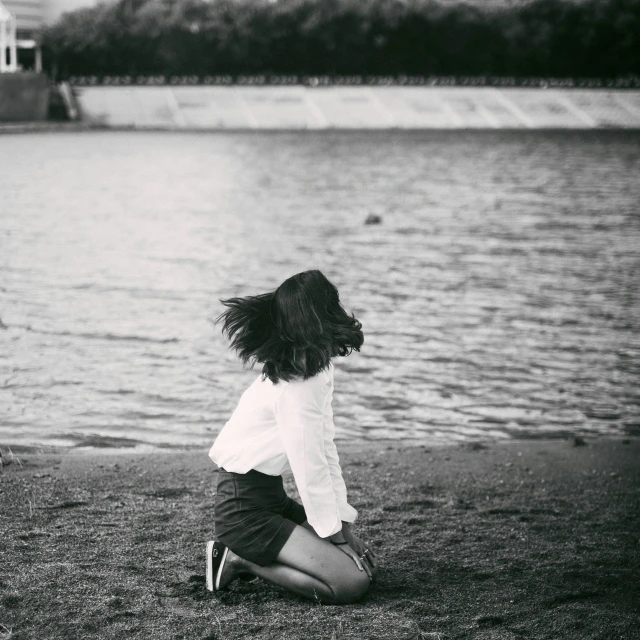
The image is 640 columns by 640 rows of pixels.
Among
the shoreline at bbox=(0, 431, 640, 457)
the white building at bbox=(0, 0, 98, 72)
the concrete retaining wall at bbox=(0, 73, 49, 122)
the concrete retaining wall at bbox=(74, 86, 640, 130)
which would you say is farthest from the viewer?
the white building at bbox=(0, 0, 98, 72)

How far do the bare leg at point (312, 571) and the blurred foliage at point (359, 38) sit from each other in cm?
6836

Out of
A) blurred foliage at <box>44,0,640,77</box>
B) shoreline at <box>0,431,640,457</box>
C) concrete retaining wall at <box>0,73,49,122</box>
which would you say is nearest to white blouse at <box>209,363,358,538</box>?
shoreline at <box>0,431,640,457</box>

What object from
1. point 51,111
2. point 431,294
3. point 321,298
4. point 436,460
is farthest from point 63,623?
point 51,111

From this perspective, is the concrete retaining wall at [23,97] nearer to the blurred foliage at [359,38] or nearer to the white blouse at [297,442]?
the blurred foliage at [359,38]

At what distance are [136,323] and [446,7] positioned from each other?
67.7 meters

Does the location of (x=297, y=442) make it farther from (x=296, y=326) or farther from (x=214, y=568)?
(x=214, y=568)

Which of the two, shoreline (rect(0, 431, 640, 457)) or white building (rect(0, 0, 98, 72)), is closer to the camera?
shoreline (rect(0, 431, 640, 457))

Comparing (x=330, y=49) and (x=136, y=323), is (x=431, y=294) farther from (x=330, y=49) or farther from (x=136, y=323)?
(x=330, y=49)

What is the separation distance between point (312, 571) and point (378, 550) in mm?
666

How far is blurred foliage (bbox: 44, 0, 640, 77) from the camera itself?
70.1m

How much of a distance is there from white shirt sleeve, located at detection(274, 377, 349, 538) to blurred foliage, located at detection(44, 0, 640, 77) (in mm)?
68309

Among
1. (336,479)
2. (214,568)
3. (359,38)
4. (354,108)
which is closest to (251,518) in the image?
(214,568)

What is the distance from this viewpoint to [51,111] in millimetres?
57656

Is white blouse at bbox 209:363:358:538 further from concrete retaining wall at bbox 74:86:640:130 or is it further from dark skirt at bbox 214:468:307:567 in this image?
concrete retaining wall at bbox 74:86:640:130
